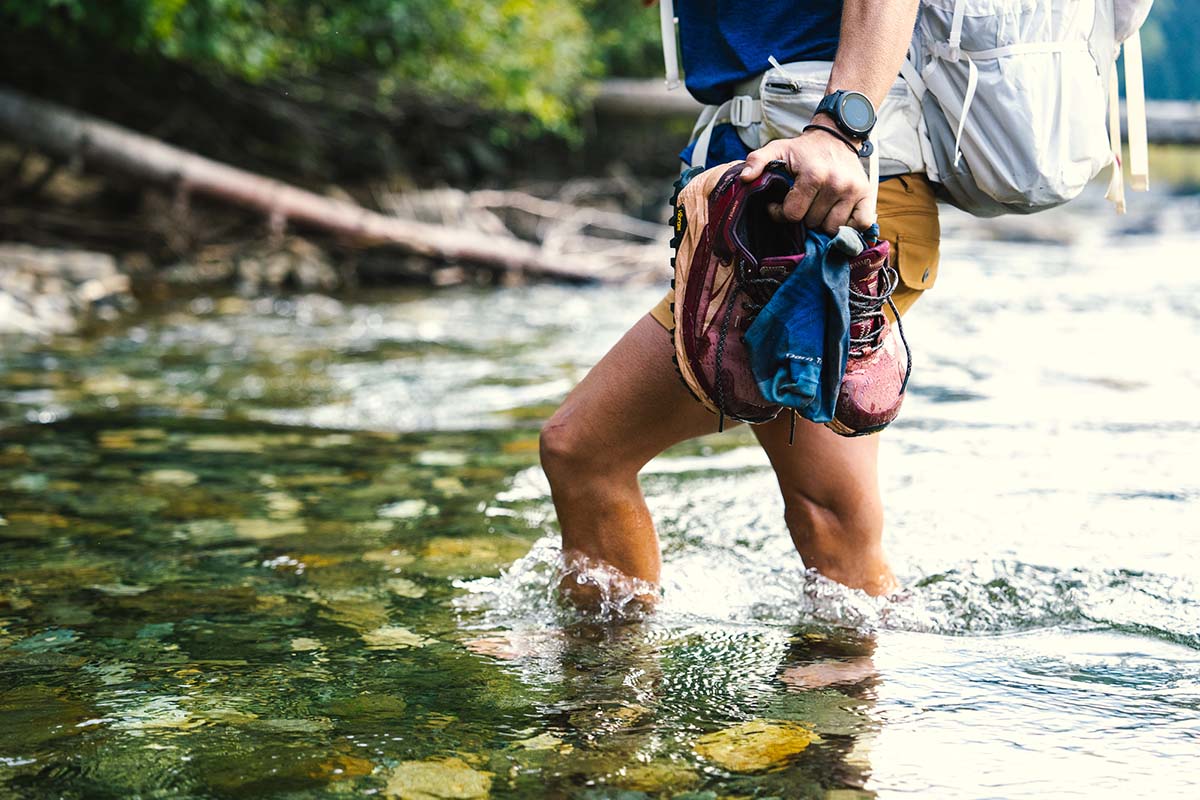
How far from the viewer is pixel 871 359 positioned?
2326 mm

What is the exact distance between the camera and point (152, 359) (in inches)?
287

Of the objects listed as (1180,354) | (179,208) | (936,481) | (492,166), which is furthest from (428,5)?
(936,481)

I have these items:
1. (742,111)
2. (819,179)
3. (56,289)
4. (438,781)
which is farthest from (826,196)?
(56,289)

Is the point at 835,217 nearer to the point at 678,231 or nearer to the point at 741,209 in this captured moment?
the point at 741,209

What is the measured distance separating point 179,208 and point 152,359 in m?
4.31

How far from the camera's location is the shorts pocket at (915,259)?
256cm

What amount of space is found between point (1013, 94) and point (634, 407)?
3.06 feet

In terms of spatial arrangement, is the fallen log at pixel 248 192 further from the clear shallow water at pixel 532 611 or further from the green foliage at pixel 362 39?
the clear shallow water at pixel 532 611

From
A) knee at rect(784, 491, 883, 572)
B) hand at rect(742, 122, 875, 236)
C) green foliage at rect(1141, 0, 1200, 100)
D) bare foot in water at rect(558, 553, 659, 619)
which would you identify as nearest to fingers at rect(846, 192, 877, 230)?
hand at rect(742, 122, 875, 236)

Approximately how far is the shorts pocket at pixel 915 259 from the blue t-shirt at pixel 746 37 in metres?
0.40

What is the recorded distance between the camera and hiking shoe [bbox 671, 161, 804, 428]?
2.19 m

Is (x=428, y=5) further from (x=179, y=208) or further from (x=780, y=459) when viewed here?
(x=780, y=459)

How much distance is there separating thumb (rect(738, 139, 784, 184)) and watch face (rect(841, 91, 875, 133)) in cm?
12

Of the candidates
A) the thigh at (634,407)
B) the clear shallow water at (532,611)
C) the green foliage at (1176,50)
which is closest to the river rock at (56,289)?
the clear shallow water at (532,611)
